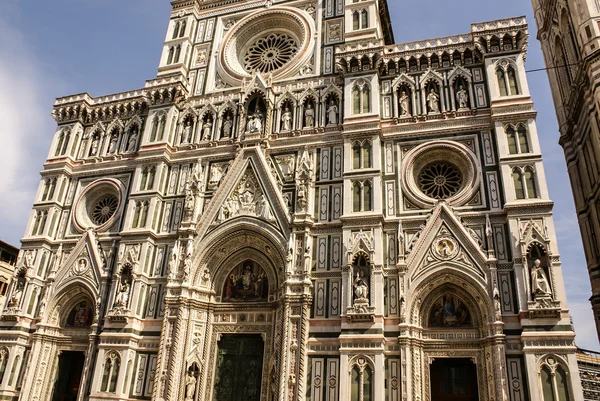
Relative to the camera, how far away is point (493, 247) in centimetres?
1568

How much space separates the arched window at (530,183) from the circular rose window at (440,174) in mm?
1554

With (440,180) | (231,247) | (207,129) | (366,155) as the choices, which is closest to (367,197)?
(366,155)

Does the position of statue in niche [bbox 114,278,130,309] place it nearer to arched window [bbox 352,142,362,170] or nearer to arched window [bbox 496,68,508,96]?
arched window [bbox 352,142,362,170]

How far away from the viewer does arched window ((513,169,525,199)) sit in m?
16.0

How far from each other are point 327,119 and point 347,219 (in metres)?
5.00

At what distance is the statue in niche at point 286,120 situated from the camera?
20.6 meters

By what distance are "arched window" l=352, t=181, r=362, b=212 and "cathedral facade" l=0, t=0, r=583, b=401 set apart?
8 cm

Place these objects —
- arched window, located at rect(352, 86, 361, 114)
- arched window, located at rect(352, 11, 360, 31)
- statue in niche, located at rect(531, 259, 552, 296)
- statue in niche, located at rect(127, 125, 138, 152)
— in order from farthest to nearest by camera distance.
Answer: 1. statue in niche, located at rect(127, 125, 138, 152)
2. arched window, located at rect(352, 11, 360, 31)
3. arched window, located at rect(352, 86, 361, 114)
4. statue in niche, located at rect(531, 259, 552, 296)

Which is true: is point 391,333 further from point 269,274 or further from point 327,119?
point 327,119

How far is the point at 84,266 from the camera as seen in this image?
20531mm

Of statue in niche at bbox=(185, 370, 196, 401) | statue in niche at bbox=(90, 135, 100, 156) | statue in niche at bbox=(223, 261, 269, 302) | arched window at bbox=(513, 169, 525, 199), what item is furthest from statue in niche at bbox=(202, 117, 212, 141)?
arched window at bbox=(513, 169, 525, 199)

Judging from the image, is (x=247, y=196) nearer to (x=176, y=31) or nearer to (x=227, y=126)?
(x=227, y=126)

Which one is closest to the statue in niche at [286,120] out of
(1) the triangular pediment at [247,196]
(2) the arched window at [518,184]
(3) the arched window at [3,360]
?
(1) the triangular pediment at [247,196]

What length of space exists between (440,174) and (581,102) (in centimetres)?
715
